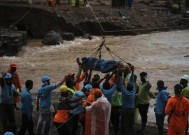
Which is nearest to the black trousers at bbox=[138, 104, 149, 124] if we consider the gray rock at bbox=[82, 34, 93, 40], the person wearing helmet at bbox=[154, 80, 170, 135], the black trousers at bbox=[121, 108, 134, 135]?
the person wearing helmet at bbox=[154, 80, 170, 135]

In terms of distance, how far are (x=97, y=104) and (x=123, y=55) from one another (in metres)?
16.1

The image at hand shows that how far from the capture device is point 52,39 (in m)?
27.1

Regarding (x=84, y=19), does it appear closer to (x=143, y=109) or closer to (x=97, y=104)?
(x=143, y=109)

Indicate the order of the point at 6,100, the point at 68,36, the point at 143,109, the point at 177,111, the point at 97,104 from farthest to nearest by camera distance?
the point at 68,36
the point at 143,109
the point at 6,100
the point at 177,111
the point at 97,104

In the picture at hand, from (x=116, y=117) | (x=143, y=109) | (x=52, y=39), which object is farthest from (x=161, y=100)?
A: (x=52, y=39)

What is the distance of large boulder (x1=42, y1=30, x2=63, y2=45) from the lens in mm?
27125

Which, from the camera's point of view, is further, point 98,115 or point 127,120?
point 127,120

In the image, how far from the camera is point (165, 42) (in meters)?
29.0

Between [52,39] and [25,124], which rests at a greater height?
[52,39]

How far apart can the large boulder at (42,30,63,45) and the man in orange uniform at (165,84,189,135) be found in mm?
18256

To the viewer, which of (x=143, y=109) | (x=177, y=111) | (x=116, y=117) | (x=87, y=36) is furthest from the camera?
(x=87, y=36)

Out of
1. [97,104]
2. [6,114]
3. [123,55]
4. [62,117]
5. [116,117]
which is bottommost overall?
[123,55]

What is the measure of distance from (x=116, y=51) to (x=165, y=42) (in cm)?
438

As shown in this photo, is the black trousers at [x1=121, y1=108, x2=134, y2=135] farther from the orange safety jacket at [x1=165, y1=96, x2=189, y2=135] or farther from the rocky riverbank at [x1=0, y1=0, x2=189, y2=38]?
the rocky riverbank at [x1=0, y1=0, x2=189, y2=38]
